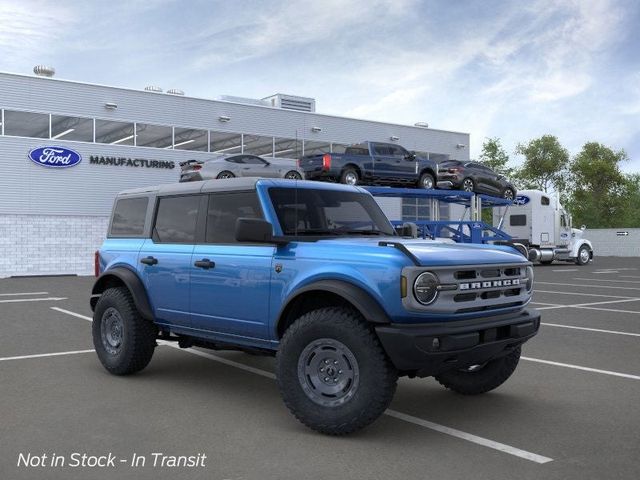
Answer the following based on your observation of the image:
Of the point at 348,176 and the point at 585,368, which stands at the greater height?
the point at 348,176

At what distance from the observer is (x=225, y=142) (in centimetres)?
3180

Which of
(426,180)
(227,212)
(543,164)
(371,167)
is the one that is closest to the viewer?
(227,212)

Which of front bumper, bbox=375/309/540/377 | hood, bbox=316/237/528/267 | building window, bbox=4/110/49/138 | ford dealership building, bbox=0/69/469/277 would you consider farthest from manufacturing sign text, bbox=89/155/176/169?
front bumper, bbox=375/309/540/377

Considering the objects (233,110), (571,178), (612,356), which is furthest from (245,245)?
(571,178)

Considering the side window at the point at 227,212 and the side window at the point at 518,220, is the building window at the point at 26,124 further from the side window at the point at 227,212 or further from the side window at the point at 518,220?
the side window at the point at 227,212

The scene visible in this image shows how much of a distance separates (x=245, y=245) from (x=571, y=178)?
70.7 metres

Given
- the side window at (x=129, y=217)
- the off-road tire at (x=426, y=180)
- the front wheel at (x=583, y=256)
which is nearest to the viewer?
the side window at (x=129, y=217)

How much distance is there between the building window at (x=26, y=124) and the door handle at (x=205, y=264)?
23652mm

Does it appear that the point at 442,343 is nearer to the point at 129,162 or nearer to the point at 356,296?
the point at 356,296

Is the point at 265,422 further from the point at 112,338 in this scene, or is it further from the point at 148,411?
the point at 112,338

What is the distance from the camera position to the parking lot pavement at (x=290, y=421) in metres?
4.19

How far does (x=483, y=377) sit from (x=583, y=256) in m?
30.0

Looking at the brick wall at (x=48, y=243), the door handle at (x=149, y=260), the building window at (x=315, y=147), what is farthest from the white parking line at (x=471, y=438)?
the building window at (x=315, y=147)

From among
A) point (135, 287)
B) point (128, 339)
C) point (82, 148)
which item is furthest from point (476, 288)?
point (82, 148)
